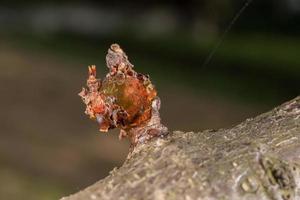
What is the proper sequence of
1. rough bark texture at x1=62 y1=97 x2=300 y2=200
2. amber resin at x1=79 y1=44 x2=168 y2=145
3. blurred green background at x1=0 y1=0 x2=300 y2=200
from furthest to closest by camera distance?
blurred green background at x1=0 y1=0 x2=300 y2=200
amber resin at x1=79 y1=44 x2=168 y2=145
rough bark texture at x1=62 y1=97 x2=300 y2=200

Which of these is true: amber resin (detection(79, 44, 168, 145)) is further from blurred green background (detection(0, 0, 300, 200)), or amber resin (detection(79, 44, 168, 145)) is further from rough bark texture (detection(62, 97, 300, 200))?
blurred green background (detection(0, 0, 300, 200))

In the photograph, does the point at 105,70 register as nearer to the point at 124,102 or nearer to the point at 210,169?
the point at 124,102

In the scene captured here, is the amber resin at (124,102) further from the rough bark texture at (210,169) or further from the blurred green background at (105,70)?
the blurred green background at (105,70)

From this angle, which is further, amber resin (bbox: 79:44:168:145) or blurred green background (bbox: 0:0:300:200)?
blurred green background (bbox: 0:0:300:200)

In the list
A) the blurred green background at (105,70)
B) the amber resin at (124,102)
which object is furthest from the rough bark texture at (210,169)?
the blurred green background at (105,70)

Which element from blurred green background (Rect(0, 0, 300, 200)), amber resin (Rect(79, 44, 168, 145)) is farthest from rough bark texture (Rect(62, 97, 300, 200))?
blurred green background (Rect(0, 0, 300, 200))

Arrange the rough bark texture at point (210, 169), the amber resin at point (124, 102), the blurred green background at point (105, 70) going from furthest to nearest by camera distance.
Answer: the blurred green background at point (105, 70) → the amber resin at point (124, 102) → the rough bark texture at point (210, 169)
